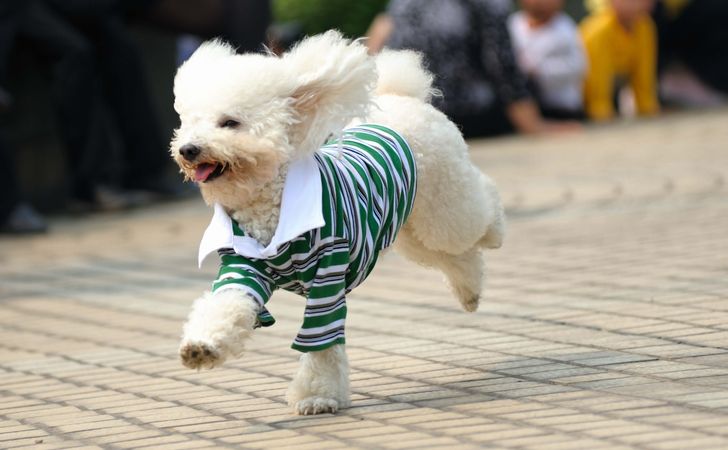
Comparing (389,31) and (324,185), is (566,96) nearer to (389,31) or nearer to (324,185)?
(389,31)

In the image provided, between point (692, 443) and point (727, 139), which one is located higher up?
point (727, 139)

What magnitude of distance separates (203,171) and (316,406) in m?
0.83

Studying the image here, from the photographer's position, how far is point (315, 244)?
13.8 feet

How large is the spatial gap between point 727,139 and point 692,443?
8551 millimetres

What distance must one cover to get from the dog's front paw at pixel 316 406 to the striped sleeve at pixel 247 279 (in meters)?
0.28

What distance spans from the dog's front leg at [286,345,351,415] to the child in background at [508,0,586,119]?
9110 millimetres

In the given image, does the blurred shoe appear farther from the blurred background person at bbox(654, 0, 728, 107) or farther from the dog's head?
the blurred background person at bbox(654, 0, 728, 107)

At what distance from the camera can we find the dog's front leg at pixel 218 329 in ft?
12.8

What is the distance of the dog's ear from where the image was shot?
4.30 metres

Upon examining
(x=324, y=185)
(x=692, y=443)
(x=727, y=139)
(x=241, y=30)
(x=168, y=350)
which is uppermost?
(x=241, y=30)

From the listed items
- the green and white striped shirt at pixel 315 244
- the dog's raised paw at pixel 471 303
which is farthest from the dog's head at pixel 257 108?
the dog's raised paw at pixel 471 303

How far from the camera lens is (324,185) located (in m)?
4.30

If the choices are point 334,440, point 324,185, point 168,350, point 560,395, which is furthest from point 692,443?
point 168,350

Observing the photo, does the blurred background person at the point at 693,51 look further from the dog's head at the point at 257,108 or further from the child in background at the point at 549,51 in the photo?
the dog's head at the point at 257,108
